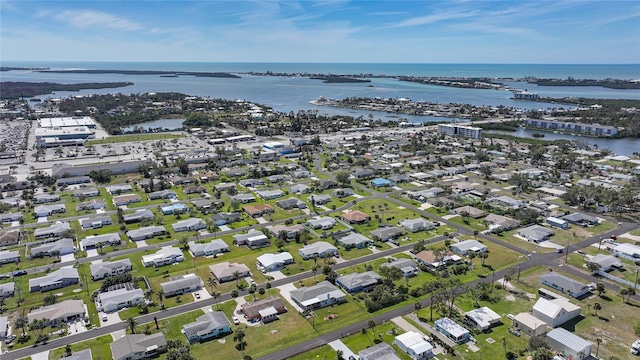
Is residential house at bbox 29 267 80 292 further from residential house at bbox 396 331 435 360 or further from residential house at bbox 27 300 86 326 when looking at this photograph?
residential house at bbox 396 331 435 360

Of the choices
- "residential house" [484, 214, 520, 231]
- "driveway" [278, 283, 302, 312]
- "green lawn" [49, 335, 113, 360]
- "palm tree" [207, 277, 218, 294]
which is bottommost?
"green lawn" [49, 335, 113, 360]

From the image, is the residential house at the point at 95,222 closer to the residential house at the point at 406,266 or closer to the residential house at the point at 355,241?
the residential house at the point at 355,241

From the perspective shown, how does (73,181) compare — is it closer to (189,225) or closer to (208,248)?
(189,225)


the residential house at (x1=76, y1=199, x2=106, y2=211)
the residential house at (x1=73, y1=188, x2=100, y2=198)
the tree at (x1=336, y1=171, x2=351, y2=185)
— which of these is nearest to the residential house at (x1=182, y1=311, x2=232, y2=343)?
the residential house at (x1=76, y1=199, x2=106, y2=211)

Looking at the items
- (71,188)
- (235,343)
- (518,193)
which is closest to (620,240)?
(518,193)

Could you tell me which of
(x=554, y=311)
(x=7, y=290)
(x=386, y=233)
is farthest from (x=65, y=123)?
(x=554, y=311)

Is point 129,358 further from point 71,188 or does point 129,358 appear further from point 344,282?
point 71,188
